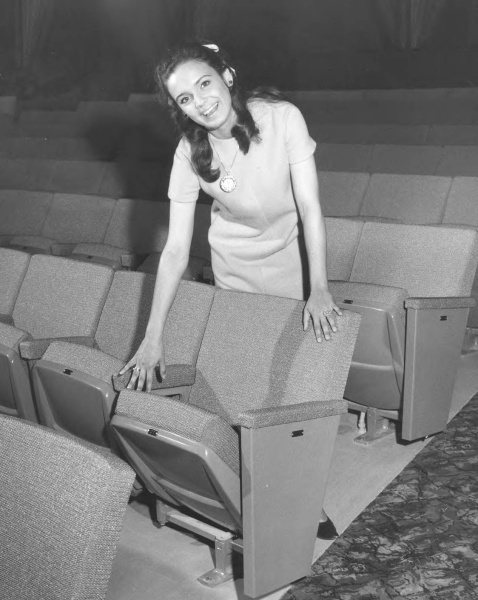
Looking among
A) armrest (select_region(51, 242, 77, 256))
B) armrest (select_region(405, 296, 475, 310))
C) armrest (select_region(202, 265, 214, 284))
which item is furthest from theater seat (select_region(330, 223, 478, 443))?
armrest (select_region(51, 242, 77, 256))

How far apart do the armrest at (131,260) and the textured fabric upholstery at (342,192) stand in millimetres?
361

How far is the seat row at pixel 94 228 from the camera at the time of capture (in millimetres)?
1308

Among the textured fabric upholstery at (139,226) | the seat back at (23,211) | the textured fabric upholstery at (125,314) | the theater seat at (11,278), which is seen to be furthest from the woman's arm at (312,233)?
the seat back at (23,211)

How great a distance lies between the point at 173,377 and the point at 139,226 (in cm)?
77

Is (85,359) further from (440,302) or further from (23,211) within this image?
(23,211)

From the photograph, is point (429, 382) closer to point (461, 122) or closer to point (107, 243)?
point (107, 243)

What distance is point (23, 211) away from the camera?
65.0 inches

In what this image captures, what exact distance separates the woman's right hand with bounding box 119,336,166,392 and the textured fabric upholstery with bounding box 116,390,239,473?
50 mm

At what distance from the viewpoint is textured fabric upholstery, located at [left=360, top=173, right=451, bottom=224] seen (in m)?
1.28

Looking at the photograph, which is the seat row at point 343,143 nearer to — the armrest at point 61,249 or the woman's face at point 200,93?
the armrest at point 61,249

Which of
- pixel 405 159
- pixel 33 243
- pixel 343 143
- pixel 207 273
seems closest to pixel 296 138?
pixel 207 273

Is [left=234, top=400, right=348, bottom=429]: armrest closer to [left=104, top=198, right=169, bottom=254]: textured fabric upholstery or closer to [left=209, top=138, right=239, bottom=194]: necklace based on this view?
[left=209, top=138, right=239, bottom=194]: necklace

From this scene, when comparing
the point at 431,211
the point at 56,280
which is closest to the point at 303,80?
the point at 431,211

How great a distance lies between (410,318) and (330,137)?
3.77 ft
